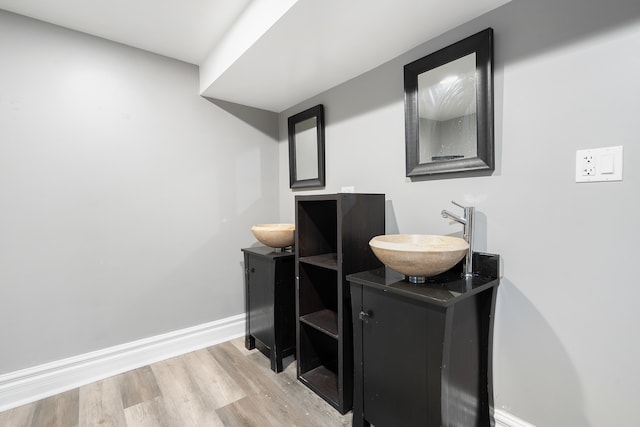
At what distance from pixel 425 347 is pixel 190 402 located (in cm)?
138

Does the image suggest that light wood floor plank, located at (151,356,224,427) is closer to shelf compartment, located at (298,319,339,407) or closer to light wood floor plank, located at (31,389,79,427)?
light wood floor plank, located at (31,389,79,427)

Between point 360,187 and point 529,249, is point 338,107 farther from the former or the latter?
point 529,249

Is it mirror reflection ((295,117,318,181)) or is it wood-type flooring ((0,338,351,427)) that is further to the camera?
mirror reflection ((295,117,318,181))

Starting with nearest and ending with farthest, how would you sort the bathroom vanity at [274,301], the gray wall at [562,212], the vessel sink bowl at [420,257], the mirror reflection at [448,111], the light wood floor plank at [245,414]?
1. the gray wall at [562,212]
2. the vessel sink bowl at [420,257]
3. the mirror reflection at [448,111]
4. the light wood floor plank at [245,414]
5. the bathroom vanity at [274,301]

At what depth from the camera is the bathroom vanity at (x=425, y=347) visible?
3.59ft

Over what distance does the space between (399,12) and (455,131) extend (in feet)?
1.99

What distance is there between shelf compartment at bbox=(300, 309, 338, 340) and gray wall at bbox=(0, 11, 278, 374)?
0.96 meters

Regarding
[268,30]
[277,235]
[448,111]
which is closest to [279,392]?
[277,235]

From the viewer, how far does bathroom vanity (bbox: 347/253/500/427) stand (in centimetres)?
109

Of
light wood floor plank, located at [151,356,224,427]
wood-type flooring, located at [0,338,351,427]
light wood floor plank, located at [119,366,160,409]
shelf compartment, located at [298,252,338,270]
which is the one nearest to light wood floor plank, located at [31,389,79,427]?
wood-type flooring, located at [0,338,351,427]

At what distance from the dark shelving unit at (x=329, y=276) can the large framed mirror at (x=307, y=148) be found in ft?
1.46

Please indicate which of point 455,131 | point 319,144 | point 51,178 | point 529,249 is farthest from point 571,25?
point 51,178

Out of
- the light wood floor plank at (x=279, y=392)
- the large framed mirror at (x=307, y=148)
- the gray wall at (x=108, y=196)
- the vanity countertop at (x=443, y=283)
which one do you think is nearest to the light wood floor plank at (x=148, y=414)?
the light wood floor plank at (x=279, y=392)

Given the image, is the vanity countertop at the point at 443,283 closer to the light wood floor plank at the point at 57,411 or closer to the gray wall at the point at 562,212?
the gray wall at the point at 562,212
